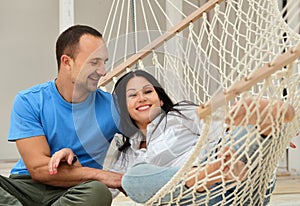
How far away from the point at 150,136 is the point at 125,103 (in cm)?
11

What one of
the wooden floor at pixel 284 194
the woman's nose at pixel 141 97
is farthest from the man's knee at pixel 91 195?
the wooden floor at pixel 284 194

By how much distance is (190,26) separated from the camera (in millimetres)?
1789

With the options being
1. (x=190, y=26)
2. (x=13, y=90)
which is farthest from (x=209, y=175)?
(x=13, y=90)

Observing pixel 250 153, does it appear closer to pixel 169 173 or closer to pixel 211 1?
pixel 169 173

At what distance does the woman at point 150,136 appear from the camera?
1198 millimetres

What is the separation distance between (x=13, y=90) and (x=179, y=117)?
309cm

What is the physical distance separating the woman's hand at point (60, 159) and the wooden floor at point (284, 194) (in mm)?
457

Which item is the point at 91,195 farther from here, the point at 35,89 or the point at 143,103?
the point at 35,89

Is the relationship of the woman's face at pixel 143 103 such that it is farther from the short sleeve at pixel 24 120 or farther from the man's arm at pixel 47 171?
the short sleeve at pixel 24 120

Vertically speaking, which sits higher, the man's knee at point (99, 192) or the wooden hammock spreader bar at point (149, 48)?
the wooden hammock spreader bar at point (149, 48)

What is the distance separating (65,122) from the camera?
4.84 ft

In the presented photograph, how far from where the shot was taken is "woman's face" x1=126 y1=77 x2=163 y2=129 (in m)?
1.34

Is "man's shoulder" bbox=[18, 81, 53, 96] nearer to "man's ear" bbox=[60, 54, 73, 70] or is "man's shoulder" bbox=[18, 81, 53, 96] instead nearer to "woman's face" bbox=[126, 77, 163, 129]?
"man's ear" bbox=[60, 54, 73, 70]

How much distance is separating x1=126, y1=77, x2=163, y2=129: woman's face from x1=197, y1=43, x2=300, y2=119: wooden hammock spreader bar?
381 mm
